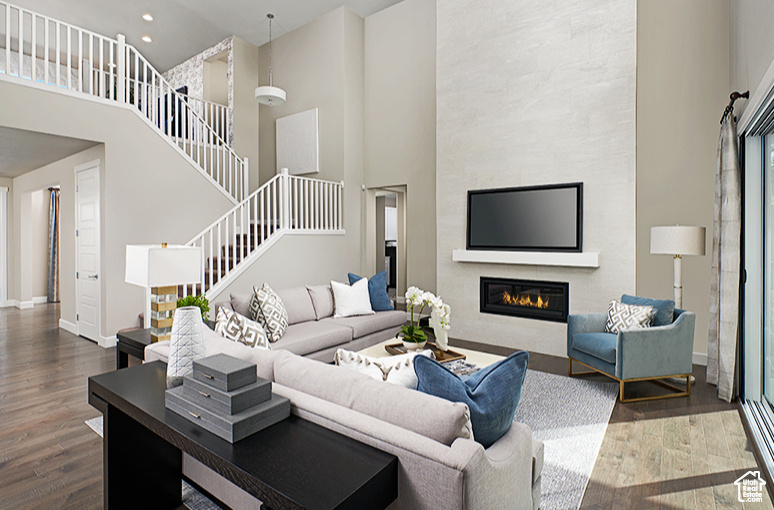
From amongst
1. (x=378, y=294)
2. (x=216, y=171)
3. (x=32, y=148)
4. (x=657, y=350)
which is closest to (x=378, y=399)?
(x=657, y=350)

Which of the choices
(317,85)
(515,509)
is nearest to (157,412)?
(515,509)

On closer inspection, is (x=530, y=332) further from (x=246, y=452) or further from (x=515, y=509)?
(x=246, y=452)

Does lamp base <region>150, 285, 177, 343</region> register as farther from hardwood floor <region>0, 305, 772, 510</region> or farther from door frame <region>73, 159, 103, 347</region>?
door frame <region>73, 159, 103, 347</region>

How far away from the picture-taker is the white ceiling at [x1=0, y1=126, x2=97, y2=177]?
4.61m

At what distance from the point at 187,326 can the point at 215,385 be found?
44 centimetres

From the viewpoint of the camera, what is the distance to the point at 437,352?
3.33 metres

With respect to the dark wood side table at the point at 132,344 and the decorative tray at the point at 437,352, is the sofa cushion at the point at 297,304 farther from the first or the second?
the decorative tray at the point at 437,352

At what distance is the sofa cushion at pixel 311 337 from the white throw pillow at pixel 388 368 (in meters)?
1.87

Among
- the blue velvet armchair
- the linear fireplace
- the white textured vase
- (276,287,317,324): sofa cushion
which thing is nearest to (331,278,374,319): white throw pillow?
(276,287,317,324): sofa cushion

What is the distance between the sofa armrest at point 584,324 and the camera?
3.85 meters

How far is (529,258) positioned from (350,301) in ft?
6.98

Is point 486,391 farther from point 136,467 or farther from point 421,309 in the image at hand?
point 421,309

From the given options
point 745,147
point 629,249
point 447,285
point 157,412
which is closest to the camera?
point 157,412

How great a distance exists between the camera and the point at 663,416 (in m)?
3.00
